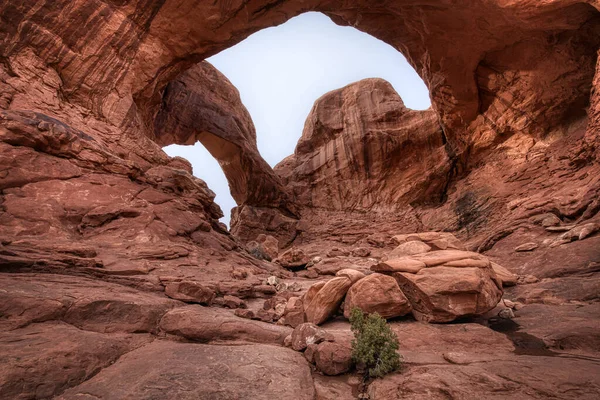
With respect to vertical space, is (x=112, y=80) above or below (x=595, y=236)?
above

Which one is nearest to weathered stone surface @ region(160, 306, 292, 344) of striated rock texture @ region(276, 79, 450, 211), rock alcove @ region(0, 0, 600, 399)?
rock alcove @ region(0, 0, 600, 399)

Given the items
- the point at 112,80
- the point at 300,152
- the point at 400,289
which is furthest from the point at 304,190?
the point at 400,289

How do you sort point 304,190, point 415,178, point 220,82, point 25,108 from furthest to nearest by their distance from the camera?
point 304,190
point 220,82
point 415,178
point 25,108

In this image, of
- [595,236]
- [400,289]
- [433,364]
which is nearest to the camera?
[433,364]

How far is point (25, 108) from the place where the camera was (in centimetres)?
1090

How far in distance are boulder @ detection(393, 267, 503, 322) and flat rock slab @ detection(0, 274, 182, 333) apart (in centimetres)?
499

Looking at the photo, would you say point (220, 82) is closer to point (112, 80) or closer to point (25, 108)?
point (112, 80)

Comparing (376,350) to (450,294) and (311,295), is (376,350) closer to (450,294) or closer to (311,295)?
(450,294)

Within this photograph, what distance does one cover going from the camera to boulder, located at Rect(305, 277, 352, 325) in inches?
250

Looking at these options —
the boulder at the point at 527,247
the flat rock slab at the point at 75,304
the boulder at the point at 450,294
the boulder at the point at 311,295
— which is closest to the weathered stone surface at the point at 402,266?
the boulder at the point at 450,294

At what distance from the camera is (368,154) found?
27.6m

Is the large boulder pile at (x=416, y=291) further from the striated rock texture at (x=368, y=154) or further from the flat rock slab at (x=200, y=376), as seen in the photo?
the striated rock texture at (x=368, y=154)

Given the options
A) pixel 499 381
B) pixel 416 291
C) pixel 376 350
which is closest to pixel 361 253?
pixel 416 291

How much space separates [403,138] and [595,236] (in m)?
18.3
